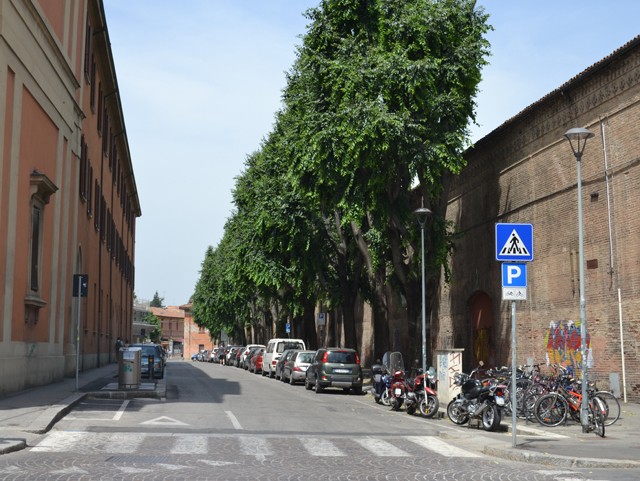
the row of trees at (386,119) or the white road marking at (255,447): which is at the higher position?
the row of trees at (386,119)

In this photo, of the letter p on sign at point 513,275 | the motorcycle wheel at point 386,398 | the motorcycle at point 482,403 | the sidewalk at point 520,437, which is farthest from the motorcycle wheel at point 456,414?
the motorcycle wheel at point 386,398

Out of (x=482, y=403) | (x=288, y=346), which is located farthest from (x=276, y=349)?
(x=482, y=403)

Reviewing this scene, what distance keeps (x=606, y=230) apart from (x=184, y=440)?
13.8 m

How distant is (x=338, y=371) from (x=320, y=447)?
51.9ft

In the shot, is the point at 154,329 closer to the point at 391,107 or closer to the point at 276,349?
the point at 276,349

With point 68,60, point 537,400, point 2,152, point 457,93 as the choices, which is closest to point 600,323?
point 537,400

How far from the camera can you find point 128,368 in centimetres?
2188

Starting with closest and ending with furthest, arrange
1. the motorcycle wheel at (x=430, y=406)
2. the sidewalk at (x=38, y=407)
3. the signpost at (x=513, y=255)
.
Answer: the sidewalk at (x=38, y=407) < the signpost at (x=513, y=255) < the motorcycle wheel at (x=430, y=406)

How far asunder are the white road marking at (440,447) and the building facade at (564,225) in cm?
692

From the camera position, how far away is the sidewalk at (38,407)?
12.2 metres

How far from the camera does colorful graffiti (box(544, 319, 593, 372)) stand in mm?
23391

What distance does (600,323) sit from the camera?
22.1 m

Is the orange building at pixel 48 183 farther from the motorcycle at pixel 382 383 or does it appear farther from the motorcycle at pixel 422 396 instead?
the motorcycle at pixel 382 383

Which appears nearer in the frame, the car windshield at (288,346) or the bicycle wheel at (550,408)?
the bicycle wheel at (550,408)
